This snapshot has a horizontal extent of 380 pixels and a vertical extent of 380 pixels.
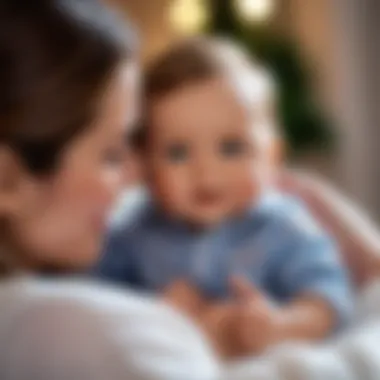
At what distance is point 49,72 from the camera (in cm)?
56

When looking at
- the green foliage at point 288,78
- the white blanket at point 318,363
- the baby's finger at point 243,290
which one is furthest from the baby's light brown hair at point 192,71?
the green foliage at point 288,78

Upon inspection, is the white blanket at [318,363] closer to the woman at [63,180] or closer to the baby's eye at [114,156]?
the woman at [63,180]

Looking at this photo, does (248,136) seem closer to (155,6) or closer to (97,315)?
(97,315)

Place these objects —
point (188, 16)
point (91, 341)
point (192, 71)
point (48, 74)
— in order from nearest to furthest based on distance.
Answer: point (91, 341) → point (48, 74) → point (192, 71) → point (188, 16)

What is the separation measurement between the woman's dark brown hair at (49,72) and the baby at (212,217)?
0.11 meters

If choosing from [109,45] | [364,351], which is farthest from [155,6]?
[364,351]

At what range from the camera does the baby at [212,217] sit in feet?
2.21

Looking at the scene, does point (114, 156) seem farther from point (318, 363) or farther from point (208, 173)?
point (318, 363)

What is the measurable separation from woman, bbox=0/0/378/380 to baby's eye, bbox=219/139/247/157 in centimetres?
9

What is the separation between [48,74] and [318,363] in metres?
0.25

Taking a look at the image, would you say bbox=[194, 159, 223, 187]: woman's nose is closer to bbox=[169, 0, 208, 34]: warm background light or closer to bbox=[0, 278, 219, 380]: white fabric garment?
bbox=[0, 278, 219, 380]: white fabric garment

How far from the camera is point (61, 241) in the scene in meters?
0.60

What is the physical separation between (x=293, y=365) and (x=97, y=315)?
11 centimetres

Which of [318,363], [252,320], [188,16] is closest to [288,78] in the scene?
[188,16]
